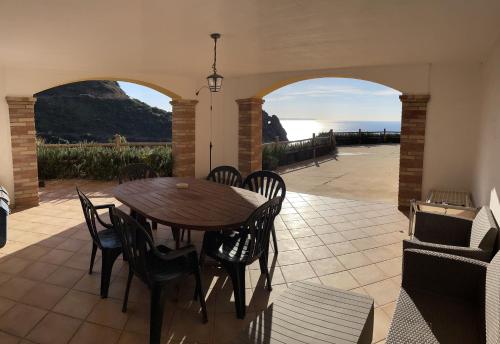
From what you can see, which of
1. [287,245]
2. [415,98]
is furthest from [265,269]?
[415,98]

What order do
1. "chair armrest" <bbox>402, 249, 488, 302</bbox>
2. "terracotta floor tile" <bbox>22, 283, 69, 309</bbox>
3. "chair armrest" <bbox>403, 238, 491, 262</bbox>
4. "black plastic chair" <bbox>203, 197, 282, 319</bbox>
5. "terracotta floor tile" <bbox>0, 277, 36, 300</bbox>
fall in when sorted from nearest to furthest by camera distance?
"chair armrest" <bbox>402, 249, 488, 302</bbox> < "chair armrest" <bbox>403, 238, 491, 262</bbox> < "black plastic chair" <bbox>203, 197, 282, 319</bbox> < "terracotta floor tile" <bbox>22, 283, 69, 309</bbox> < "terracotta floor tile" <bbox>0, 277, 36, 300</bbox>

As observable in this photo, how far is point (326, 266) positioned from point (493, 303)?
1.76m

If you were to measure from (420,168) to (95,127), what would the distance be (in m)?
23.8

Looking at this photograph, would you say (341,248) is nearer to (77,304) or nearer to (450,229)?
(450,229)

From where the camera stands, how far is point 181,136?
705 centimetres

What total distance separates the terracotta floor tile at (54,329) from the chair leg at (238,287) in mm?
1092

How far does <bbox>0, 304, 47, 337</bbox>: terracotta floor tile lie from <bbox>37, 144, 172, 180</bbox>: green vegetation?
17.3 ft

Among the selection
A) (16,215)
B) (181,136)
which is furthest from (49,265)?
(181,136)

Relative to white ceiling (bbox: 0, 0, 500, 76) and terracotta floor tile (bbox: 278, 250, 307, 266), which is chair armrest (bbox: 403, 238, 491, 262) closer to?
terracotta floor tile (bbox: 278, 250, 307, 266)

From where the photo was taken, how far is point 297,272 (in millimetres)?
3236

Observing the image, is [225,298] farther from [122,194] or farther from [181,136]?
[181,136]

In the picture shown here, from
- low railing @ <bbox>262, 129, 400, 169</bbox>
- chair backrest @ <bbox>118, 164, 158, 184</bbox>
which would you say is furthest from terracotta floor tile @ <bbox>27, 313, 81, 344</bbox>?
low railing @ <bbox>262, 129, 400, 169</bbox>

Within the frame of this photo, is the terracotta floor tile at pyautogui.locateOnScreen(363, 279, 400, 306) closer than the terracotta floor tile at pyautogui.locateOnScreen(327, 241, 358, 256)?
Yes

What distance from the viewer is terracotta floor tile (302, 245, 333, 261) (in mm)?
3566
